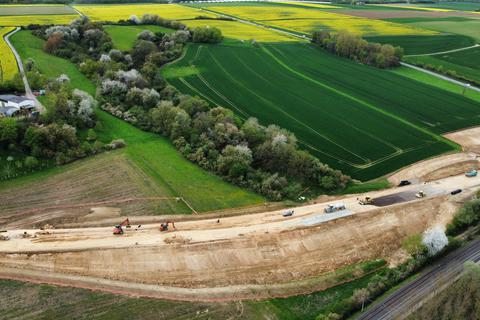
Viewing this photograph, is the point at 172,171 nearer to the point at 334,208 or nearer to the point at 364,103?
the point at 334,208

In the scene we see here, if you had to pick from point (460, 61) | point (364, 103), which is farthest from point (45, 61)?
point (460, 61)

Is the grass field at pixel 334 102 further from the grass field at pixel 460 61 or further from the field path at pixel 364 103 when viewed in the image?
the grass field at pixel 460 61

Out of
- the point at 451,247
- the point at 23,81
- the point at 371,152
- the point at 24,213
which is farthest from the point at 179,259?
the point at 23,81

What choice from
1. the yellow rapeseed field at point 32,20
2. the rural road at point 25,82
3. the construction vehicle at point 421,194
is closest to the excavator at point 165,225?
the rural road at point 25,82

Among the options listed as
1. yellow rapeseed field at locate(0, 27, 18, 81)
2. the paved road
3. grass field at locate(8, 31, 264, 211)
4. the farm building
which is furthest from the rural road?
the paved road

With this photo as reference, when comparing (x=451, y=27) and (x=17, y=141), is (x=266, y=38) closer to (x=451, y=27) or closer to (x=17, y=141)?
(x=451, y=27)

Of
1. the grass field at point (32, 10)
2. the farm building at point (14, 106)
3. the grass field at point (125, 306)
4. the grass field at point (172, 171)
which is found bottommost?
the grass field at point (125, 306)

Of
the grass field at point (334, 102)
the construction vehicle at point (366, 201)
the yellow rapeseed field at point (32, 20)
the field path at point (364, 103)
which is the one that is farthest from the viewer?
the yellow rapeseed field at point (32, 20)
